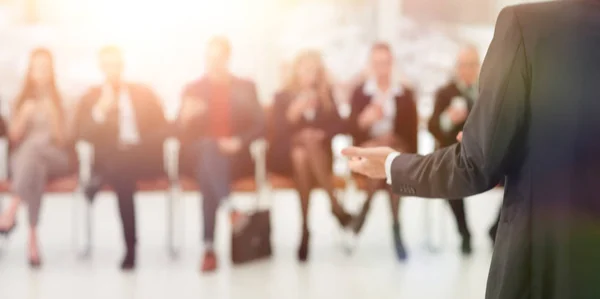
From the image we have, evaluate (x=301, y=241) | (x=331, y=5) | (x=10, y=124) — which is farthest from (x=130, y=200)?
(x=331, y=5)

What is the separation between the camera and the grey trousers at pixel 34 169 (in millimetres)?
3252

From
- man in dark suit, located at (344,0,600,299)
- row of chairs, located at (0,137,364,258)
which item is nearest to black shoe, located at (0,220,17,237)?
row of chairs, located at (0,137,364,258)

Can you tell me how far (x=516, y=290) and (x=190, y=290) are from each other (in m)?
2.24

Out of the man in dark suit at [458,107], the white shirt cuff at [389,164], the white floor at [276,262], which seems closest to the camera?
the white shirt cuff at [389,164]

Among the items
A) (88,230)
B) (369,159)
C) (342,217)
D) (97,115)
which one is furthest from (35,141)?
(369,159)

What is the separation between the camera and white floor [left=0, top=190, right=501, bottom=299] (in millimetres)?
3127

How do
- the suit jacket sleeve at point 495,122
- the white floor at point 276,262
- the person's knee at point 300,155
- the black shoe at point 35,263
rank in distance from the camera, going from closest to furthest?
the suit jacket sleeve at point 495,122, the white floor at point 276,262, the black shoe at point 35,263, the person's knee at point 300,155

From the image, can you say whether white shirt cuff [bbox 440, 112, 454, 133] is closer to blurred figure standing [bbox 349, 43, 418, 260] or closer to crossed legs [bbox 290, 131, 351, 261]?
blurred figure standing [bbox 349, 43, 418, 260]

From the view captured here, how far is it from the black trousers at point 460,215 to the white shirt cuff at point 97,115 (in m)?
2.14

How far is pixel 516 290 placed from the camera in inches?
46.6

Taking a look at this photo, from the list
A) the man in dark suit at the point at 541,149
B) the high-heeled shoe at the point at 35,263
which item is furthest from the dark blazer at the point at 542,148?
the high-heeled shoe at the point at 35,263

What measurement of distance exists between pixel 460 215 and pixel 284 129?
1226 millimetres

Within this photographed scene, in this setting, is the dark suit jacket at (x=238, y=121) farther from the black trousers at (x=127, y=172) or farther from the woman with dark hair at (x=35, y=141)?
the woman with dark hair at (x=35, y=141)

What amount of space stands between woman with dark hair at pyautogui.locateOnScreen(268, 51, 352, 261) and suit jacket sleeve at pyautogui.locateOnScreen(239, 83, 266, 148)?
0.25 ft
